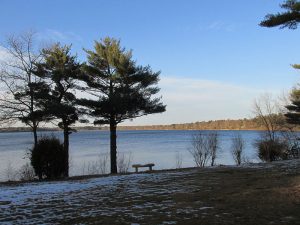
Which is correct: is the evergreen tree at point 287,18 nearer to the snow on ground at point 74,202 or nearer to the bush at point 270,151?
the snow on ground at point 74,202

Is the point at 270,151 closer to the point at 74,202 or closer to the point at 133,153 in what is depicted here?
the point at 74,202

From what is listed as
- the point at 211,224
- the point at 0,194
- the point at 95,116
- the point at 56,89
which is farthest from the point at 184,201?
the point at 56,89

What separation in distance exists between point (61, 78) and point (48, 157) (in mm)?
9904

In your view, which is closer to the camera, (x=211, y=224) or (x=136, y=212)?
(x=211, y=224)

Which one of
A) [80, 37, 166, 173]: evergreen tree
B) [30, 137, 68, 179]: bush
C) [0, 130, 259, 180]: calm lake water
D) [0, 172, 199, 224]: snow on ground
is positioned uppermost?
[80, 37, 166, 173]: evergreen tree

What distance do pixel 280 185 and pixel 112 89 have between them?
1589 cm

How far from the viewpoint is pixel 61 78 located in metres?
25.2

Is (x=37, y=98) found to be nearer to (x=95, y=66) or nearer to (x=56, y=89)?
(x=56, y=89)

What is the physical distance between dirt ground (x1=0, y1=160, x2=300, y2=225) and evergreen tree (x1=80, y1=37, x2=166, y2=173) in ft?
40.2

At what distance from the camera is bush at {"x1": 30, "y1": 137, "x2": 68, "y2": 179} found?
16.3 m

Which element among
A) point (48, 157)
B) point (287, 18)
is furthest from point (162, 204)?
point (48, 157)

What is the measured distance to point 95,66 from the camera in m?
24.4

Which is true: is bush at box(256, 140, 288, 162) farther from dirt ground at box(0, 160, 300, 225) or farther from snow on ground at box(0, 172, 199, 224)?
snow on ground at box(0, 172, 199, 224)

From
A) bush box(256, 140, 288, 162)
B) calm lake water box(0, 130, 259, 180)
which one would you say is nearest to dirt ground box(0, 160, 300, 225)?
calm lake water box(0, 130, 259, 180)
